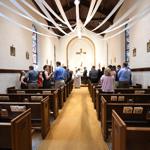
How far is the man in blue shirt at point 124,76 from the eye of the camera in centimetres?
822

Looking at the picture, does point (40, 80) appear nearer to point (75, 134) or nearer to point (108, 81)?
point (108, 81)

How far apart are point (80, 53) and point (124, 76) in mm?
12451

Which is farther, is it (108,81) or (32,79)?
(32,79)

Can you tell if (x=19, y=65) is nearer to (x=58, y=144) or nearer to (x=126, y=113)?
(x=58, y=144)

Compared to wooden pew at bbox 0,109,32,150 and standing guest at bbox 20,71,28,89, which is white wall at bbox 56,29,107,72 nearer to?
standing guest at bbox 20,71,28,89

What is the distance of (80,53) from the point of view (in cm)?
2048

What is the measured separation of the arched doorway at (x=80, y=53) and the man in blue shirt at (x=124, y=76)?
12105 millimetres

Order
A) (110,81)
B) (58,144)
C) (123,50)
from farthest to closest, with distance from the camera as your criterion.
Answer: (123,50), (110,81), (58,144)

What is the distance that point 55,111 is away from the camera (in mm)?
5926

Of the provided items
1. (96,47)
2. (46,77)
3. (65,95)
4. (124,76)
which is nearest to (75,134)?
(46,77)

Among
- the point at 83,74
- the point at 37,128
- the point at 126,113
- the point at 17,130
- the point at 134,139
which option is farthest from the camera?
the point at 83,74

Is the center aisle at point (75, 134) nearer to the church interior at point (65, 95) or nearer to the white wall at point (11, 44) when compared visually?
the church interior at point (65, 95)

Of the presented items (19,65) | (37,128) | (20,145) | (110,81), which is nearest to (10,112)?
(37,128)

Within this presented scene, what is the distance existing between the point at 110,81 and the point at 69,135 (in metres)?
Result: 2.01
